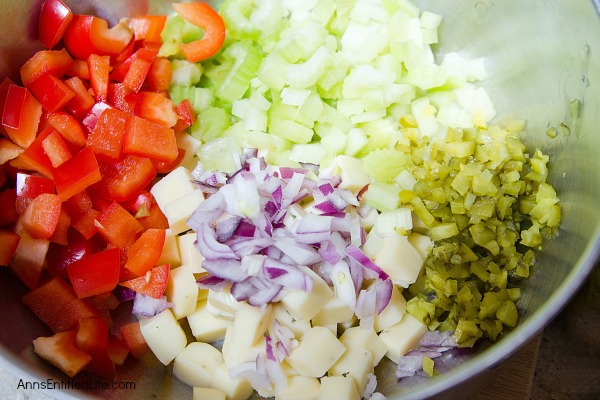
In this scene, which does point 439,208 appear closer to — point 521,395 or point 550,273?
point 550,273

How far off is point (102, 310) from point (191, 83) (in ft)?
3.02

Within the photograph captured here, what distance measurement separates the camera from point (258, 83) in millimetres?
2145

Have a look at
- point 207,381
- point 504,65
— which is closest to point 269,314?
point 207,381

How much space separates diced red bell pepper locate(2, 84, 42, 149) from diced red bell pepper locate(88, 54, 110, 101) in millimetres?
203

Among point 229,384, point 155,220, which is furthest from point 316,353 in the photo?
point 155,220

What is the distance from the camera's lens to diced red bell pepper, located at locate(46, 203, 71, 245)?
1.70m

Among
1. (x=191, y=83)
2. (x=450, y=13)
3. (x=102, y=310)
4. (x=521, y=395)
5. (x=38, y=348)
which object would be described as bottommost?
(x=521, y=395)

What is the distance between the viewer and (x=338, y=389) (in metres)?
1.53

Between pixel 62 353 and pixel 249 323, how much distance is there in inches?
19.4

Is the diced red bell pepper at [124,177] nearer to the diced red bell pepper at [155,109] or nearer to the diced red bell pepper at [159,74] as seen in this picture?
the diced red bell pepper at [155,109]

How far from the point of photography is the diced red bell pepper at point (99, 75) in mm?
1948

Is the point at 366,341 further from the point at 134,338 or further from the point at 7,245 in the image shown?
the point at 7,245

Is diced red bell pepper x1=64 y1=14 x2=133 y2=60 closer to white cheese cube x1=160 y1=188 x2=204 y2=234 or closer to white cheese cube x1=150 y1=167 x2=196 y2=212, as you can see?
white cheese cube x1=150 y1=167 x2=196 y2=212

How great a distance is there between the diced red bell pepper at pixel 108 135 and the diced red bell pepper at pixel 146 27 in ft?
1.44
